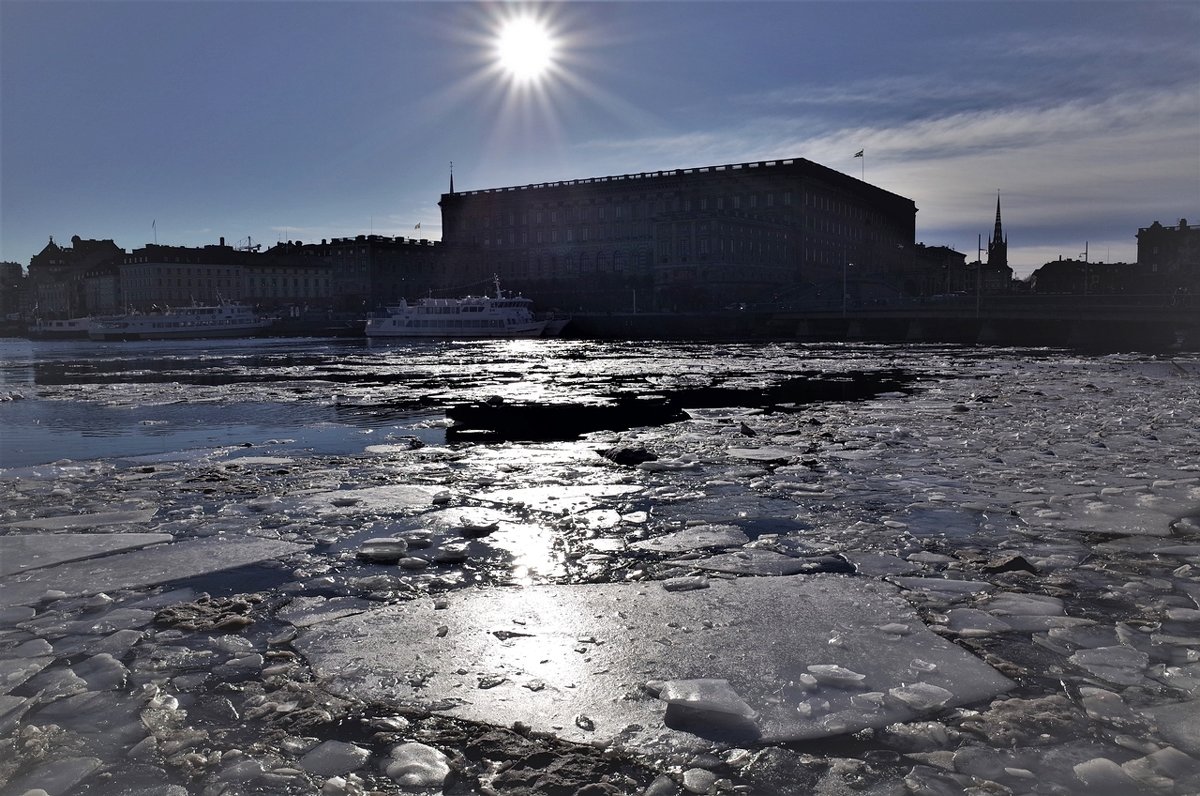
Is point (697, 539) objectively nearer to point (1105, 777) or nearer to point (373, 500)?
point (373, 500)

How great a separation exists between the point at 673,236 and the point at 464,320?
3672cm

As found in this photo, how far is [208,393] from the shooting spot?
72.0 feet

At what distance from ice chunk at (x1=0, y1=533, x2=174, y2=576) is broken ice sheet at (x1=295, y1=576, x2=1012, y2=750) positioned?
2.67 meters

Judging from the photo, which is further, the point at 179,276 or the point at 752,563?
the point at 179,276

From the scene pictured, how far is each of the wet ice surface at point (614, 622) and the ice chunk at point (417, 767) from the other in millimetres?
12

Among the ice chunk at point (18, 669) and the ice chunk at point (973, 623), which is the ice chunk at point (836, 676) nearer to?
the ice chunk at point (973, 623)

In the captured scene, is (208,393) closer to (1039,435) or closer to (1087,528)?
(1039,435)

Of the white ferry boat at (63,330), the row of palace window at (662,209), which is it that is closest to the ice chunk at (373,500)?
the row of palace window at (662,209)

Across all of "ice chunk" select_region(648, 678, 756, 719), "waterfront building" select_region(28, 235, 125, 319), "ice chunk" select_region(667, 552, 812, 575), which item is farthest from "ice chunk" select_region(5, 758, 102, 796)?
"waterfront building" select_region(28, 235, 125, 319)

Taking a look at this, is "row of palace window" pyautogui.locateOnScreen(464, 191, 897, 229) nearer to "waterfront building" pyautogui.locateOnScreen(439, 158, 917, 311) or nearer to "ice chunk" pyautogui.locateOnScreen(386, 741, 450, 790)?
"waterfront building" pyautogui.locateOnScreen(439, 158, 917, 311)

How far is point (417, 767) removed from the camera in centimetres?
308

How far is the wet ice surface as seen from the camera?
3.13m

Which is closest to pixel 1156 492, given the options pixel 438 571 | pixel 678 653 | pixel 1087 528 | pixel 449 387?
pixel 1087 528

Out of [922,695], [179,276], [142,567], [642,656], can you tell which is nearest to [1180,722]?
[922,695]
